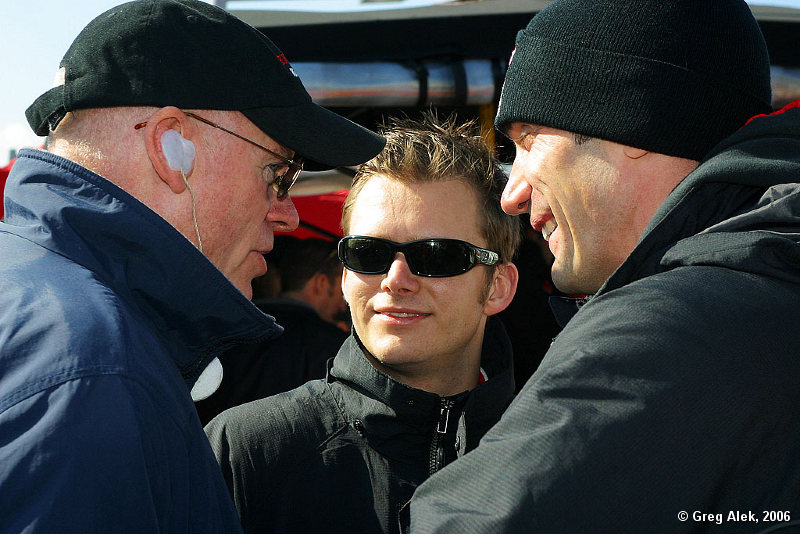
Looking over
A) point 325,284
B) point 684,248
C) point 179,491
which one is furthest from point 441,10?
point 179,491

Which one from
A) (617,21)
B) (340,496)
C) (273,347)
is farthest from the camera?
(273,347)

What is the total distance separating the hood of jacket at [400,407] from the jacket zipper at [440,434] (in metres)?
0.01

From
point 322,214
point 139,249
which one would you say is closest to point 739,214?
point 139,249

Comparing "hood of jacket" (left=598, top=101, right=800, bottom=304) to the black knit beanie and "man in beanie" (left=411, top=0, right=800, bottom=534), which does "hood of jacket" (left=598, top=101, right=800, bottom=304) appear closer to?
"man in beanie" (left=411, top=0, right=800, bottom=534)

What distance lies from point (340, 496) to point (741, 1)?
1.68 meters

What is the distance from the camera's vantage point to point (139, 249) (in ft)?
4.62

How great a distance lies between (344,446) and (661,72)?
1.41m

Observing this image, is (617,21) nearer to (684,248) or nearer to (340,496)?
(684,248)

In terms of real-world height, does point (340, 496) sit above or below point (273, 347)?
above

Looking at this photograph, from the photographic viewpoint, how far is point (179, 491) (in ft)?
4.09

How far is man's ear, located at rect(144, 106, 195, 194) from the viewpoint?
1.57m

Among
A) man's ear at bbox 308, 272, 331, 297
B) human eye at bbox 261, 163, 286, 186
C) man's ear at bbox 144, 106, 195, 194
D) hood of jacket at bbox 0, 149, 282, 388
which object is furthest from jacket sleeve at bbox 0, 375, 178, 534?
man's ear at bbox 308, 272, 331, 297

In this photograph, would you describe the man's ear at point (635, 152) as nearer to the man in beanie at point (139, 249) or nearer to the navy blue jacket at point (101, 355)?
the man in beanie at point (139, 249)

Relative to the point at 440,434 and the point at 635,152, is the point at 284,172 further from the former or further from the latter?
the point at 440,434
